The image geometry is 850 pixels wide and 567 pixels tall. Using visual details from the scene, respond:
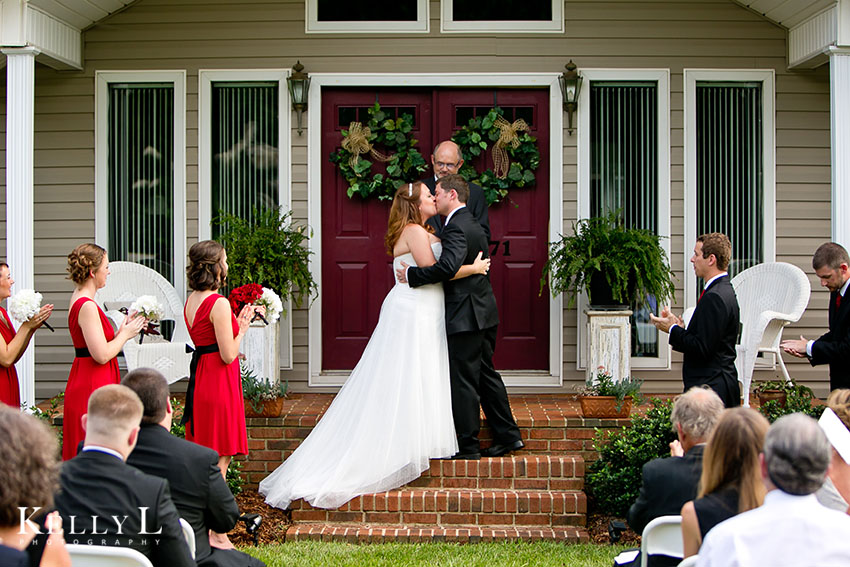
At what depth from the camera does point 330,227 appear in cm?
764

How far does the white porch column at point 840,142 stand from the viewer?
6262 mm

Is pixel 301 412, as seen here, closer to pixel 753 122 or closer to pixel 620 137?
pixel 620 137

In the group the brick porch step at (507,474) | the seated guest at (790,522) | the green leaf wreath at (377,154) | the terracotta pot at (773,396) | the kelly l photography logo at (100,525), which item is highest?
the green leaf wreath at (377,154)

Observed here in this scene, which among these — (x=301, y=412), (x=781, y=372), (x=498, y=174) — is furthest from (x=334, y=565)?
(x=781, y=372)

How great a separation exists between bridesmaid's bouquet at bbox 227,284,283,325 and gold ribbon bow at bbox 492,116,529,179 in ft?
8.97

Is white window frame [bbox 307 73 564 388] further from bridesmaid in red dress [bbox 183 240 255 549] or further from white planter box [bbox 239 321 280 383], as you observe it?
bridesmaid in red dress [bbox 183 240 255 549]

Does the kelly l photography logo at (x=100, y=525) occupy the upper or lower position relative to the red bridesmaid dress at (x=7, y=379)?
lower

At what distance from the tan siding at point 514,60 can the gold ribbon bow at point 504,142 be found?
40 centimetres

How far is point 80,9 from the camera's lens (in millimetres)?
7172

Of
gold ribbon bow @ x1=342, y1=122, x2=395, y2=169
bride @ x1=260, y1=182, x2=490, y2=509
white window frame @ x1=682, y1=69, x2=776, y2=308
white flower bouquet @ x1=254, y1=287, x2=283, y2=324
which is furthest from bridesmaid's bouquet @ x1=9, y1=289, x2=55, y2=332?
white window frame @ x1=682, y1=69, x2=776, y2=308

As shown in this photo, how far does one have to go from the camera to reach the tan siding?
7539mm

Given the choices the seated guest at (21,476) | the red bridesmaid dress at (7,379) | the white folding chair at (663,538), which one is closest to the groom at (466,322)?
the red bridesmaid dress at (7,379)

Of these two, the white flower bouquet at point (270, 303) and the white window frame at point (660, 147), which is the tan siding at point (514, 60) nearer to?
the white window frame at point (660, 147)

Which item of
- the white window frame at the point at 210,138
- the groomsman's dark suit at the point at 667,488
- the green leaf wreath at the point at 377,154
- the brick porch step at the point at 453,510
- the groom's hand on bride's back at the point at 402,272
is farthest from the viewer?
the white window frame at the point at 210,138
